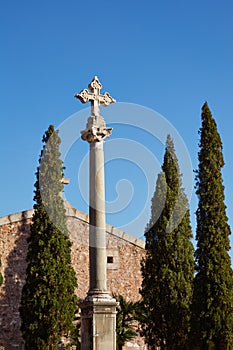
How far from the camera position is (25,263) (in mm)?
22859

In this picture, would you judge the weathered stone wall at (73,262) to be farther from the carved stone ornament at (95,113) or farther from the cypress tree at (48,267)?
the carved stone ornament at (95,113)

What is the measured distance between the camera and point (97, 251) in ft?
45.2

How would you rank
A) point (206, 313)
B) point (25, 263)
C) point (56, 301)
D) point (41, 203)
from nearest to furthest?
point (206, 313) → point (56, 301) → point (41, 203) → point (25, 263)

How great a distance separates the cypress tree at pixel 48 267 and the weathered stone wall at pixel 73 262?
1521 mm

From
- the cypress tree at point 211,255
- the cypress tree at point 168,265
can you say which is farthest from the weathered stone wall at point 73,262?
the cypress tree at point 211,255

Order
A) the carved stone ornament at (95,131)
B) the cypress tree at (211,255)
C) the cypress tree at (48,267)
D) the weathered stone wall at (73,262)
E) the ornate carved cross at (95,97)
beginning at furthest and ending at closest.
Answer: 1. the weathered stone wall at (73,262)
2. the cypress tree at (48,267)
3. the cypress tree at (211,255)
4. the ornate carved cross at (95,97)
5. the carved stone ornament at (95,131)

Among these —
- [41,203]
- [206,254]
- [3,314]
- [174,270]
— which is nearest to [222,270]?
[206,254]

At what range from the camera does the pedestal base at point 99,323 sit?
13070mm

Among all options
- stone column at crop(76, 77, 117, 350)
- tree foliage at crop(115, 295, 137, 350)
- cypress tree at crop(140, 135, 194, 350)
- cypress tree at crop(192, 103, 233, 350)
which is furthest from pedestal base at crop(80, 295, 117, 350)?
cypress tree at crop(140, 135, 194, 350)

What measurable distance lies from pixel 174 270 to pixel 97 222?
7825 mm

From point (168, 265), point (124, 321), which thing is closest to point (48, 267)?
point (124, 321)

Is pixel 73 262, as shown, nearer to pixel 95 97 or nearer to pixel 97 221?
pixel 97 221

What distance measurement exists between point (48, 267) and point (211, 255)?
5434 mm

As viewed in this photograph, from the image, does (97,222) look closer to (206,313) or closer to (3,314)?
(206,313)
